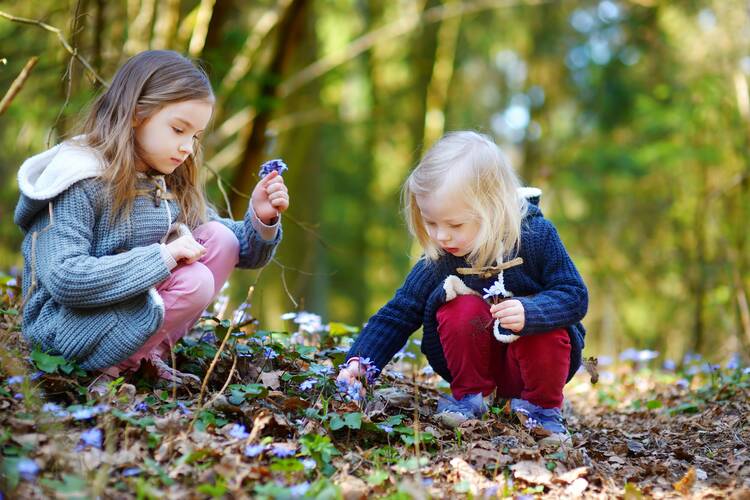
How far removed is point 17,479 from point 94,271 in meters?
0.91

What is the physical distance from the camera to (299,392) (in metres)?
3.02

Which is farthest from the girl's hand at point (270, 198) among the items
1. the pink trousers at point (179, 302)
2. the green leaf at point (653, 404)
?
the green leaf at point (653, 404)

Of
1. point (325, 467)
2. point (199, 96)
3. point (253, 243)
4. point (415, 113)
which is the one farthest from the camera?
point (415, 113)

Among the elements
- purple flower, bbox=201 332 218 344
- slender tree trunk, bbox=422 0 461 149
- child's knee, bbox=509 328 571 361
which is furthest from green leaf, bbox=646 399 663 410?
slender tree trunk, bbox=422 0 461 149

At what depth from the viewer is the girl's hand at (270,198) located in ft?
10.4

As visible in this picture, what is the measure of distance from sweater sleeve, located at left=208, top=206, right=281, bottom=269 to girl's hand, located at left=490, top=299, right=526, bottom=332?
41.8 inches

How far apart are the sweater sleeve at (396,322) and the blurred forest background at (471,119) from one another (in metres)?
1.10

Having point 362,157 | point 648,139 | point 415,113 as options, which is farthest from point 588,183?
point 362,157

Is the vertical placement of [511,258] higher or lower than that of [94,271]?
higher

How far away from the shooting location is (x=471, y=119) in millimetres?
13258

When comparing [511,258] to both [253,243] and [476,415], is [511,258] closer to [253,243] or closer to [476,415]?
[476,415]

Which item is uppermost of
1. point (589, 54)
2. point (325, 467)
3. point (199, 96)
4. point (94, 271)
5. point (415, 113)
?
point (589, 54)

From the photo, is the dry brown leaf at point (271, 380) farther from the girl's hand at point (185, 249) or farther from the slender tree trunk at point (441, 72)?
the slender tree trunk at point (441, 72)

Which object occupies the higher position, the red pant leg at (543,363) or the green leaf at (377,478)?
the red pant leg at (543,363)
